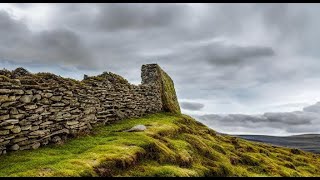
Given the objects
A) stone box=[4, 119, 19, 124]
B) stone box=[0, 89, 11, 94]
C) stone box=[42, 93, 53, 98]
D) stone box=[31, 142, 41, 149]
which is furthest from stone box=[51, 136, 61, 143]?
stone box=[0, 89, 11, 94]

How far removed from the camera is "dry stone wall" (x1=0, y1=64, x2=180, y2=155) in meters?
15.4

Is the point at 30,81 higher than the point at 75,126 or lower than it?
higher

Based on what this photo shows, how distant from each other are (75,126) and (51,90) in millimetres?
2913

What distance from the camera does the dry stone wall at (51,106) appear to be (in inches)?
607

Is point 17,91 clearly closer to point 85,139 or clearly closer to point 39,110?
point 39,110

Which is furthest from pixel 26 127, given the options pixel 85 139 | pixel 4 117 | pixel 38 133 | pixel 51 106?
pixel 85 139

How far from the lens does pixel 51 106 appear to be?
1841 cm

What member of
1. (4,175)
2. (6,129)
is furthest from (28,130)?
(4,175)

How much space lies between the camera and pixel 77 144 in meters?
18.6

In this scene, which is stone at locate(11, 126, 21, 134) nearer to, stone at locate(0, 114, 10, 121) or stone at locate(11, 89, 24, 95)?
stone at locate(0, 114, 10, 121)

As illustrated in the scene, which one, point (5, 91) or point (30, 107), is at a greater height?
point (5, 91)

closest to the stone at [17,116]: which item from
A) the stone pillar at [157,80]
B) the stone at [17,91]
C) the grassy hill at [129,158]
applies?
the stone at [17,91]

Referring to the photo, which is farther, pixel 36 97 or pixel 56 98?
pixel 56 98

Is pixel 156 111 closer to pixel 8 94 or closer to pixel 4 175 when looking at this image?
pixel 8 94
